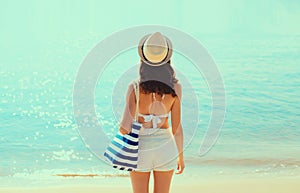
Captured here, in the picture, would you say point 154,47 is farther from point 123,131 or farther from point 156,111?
point 123,131

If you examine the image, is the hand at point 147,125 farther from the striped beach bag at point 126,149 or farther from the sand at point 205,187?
the sand at point 205,187

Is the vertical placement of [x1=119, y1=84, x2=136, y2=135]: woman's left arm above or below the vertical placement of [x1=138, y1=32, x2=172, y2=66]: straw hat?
below

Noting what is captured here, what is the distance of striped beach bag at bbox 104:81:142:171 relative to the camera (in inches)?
92.0

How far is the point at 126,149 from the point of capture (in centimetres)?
234

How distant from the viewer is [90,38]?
37.4ft

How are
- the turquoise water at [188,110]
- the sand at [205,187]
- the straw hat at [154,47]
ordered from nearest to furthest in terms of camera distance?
the straw hat at [154,47] < the sand at [205,187] < the turquoise water at [188,110]

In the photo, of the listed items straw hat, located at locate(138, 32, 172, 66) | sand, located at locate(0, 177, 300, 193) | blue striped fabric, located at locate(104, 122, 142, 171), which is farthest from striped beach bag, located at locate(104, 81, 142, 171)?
sand, located at locate(0, 177, 300, 193)

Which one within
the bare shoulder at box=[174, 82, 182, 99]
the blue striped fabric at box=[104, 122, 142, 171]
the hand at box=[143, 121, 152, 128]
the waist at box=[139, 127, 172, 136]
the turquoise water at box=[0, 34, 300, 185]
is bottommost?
the turquoise water at box=[0, 34, 300, 185]

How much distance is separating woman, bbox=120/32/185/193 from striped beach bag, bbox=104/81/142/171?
0.02 meters

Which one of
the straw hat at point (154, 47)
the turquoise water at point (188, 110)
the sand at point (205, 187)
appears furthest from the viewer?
the turquoise water at point (188, 110)

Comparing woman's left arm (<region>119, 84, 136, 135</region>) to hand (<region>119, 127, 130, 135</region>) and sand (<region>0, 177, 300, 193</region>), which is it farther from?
sand (<region>0, 177, 300, 193</region>)

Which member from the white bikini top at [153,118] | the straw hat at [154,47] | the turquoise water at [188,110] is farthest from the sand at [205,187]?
the straw hat at [154,47]

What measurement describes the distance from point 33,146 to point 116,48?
4.16 m

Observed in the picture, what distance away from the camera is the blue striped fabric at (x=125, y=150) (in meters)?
2.34
